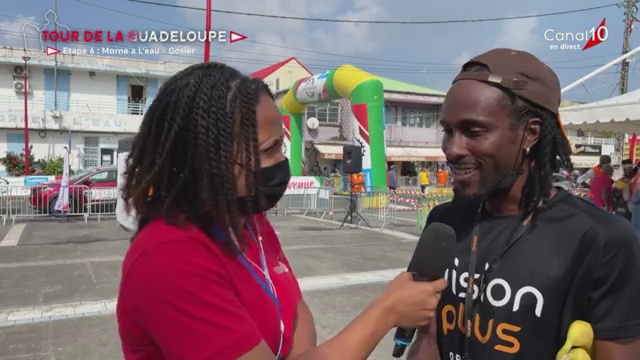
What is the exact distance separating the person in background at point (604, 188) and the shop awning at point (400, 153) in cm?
2169

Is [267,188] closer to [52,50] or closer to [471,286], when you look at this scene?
[471,286]

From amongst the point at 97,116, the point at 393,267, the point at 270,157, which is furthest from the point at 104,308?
the point at 97,116

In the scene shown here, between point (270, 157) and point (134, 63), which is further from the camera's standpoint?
point (134, 63)

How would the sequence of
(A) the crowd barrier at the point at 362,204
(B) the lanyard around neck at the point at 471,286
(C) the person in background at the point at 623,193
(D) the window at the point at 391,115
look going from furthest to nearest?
(D) the window at the point at 391,115
(A) the crowd barrier at the point at 362,204
(C) the person in background at the point at 623,193
(B) the lanyard around neck at the point at 471,286

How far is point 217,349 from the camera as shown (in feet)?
3.56

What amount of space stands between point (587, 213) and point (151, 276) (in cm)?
121

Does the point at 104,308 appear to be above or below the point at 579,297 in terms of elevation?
Answer: below

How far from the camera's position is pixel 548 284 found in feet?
4.54

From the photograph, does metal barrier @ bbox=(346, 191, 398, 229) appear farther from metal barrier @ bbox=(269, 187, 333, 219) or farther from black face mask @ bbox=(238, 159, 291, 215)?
black face mask @ bbox=(238, 159, 291, 215)

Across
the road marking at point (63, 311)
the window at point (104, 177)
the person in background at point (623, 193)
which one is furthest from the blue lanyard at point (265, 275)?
the window at point (104, 177)

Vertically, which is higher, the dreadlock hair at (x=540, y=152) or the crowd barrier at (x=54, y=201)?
the dreadlock hair at (x=540, y=152)

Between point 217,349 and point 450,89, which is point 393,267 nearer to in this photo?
point 450,89

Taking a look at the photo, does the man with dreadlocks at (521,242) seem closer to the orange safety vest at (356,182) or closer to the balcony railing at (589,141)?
the orange safety vest at (356,182)

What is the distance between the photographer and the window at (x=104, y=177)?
1391 cm
